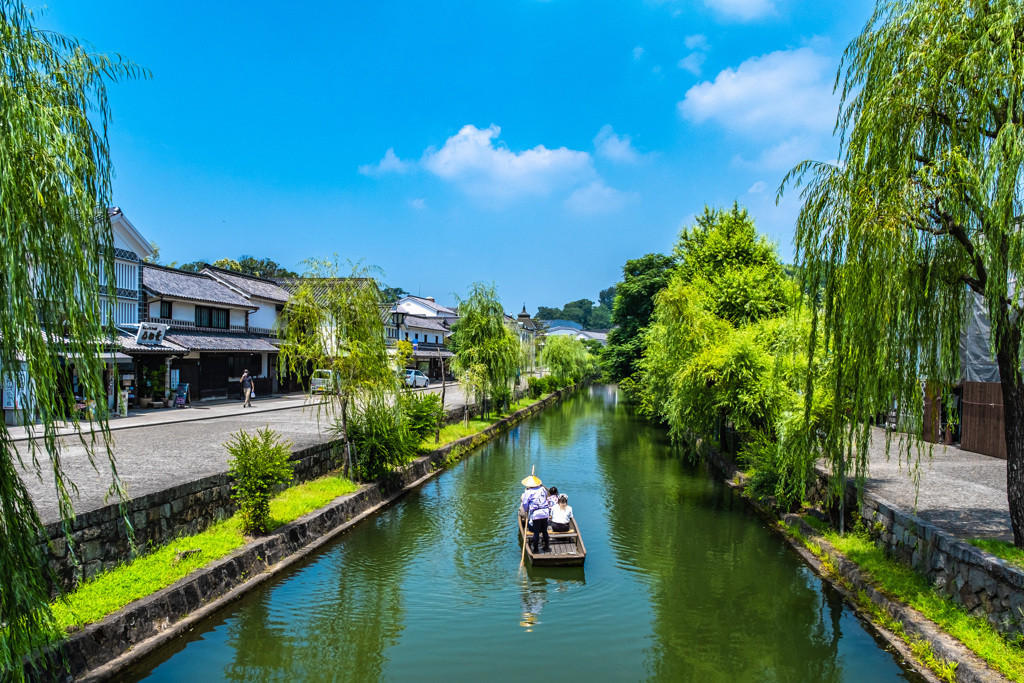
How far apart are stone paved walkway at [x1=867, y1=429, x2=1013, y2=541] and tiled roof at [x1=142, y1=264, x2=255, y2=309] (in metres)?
28.6

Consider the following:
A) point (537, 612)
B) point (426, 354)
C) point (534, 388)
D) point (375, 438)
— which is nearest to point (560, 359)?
point (534, 388)

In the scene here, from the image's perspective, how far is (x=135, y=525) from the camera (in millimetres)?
9242

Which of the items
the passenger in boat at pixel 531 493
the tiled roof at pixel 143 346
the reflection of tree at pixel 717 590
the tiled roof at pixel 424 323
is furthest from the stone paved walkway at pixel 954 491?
the tiled roof at pixel 424 323

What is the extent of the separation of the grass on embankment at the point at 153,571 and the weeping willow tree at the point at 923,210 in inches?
404

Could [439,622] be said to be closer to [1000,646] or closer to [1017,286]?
[1000,646]

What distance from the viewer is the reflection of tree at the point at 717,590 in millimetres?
8500

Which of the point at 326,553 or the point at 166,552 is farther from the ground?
the point at 166,552

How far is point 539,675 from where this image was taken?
801 cm

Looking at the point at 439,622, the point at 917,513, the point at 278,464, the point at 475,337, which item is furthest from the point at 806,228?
the point at 475,337

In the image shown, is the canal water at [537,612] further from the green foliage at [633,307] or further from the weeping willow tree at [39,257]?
the green foliage at [633,307]

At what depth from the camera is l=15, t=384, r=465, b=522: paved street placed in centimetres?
1034

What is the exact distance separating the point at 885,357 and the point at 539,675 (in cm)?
662

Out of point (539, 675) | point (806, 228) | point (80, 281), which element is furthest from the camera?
point (806, 228)

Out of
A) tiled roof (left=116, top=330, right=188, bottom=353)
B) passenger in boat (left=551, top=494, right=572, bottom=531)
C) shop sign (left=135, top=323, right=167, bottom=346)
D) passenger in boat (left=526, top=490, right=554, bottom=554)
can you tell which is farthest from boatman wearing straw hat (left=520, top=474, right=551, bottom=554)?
shop sign (left=135, top=323, right=167, bottom=346)
